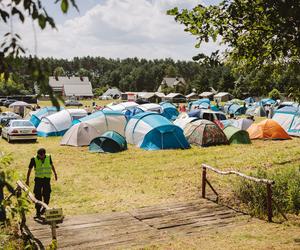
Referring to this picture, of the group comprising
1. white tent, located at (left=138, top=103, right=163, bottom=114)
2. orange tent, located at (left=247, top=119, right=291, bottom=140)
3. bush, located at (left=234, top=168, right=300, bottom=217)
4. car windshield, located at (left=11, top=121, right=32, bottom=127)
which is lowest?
bush, located at (left=234, top=168, right=300, bottom=217)

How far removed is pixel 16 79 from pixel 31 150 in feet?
61.5

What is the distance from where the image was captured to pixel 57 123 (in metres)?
25.7

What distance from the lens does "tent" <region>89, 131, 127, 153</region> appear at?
1952cm

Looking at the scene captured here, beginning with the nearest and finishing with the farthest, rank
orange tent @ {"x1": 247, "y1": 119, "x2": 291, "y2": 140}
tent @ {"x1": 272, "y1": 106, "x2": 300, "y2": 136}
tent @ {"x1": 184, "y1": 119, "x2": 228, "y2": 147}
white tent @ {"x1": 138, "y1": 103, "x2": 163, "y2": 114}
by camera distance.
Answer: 1. tent @ {"x1": 184, "y1": 119, "x2": 228, "y2": 147}
2. orange tent @ {"x1": 247, "y1": 119, "x2": 291, "y2": 140}
3. tent @ {"x1": 272, "y1": 106, "x2": 300, "y2": 136}
4. white tent @ {"x1": 138, "y1": 103, "x2": 163, "y2": 114}

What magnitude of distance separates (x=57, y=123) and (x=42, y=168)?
16785 millimetres

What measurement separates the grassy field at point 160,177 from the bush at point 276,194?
59 cm

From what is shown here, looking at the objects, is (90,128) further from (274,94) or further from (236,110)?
(274,94)

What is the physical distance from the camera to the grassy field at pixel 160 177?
8129 millimetres

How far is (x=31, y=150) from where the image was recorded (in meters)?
20.3

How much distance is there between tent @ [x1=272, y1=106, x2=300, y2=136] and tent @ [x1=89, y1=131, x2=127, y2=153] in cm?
1208

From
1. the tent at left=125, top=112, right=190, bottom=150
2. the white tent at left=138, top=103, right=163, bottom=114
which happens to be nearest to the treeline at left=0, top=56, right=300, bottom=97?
the tent at left=125, top=112, right=190, bottom=150

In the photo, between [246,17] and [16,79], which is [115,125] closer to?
[246,17]

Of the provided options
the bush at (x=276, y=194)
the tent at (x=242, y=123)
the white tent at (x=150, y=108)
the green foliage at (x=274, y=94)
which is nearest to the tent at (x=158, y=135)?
the tent at (x=242, y=123)

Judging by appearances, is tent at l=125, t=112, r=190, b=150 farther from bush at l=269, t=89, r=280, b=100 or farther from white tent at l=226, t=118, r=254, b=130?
bush at l=269, t=89, r=280, b=100
